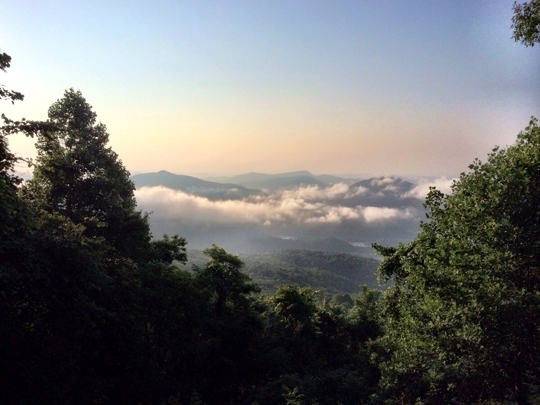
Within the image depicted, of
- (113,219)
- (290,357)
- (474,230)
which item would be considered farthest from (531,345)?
(113,219)

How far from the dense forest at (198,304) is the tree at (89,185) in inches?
5.0

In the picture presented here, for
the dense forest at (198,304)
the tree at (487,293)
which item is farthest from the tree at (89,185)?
the tree at (487,293)

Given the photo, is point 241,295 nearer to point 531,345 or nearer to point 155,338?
point 155,338

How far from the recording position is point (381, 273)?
18.8 metres

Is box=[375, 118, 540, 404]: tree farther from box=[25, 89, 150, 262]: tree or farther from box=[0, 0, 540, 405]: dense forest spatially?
box=[25, 89, 150, 262]: tree

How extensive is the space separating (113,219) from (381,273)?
1824 centimetres

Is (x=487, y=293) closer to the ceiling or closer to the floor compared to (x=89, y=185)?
closer to the floor

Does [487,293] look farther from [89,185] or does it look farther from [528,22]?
[89,185]

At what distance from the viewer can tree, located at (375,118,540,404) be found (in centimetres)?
998

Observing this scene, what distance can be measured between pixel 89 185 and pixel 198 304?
35.8ft

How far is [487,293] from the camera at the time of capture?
10.1m

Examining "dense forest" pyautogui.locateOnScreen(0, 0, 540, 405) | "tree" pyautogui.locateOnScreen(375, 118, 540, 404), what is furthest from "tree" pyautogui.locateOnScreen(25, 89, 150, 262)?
"tree" pyautogui.locateOnScreen(375, 118, 540, 404)

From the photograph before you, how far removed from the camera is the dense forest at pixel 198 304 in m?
9.73

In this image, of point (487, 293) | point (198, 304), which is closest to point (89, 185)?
point (198, 304)
